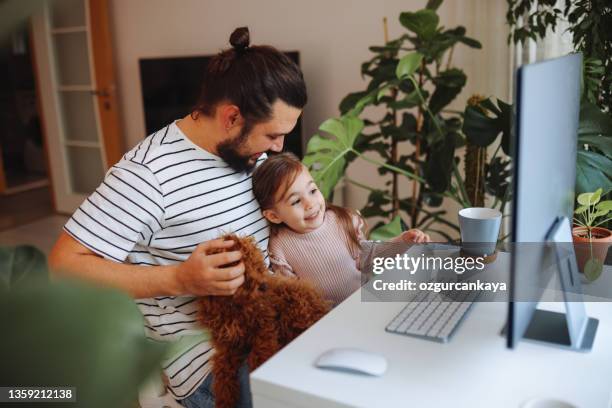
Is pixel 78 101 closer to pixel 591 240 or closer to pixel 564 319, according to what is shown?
pixel 591 240

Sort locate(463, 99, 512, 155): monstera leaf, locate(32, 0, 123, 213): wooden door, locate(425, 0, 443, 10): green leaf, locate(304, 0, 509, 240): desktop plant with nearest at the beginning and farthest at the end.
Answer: locate(463, 99, 512, 155): monstera leaf, locate(304, 0, 509, 240): desktop plant, locate(425, 0, 443, 10): green leaf, locate(32, 0, 123, 213): wooden door

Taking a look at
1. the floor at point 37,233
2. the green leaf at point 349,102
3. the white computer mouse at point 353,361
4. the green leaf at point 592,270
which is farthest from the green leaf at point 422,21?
the floor at point 37,233

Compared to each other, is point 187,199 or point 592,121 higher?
point 592,121

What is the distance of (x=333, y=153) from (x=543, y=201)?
1184mm

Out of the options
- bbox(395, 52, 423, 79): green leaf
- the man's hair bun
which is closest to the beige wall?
bbox(395, 52, 423, 79): green leaf

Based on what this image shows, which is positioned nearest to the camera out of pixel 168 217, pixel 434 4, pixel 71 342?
pixel 71 342

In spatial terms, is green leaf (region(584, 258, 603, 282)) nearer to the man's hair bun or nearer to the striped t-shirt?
the striped t-shirt

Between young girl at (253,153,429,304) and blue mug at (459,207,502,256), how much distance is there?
0.19 meters

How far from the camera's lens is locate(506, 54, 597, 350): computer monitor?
0.64 m

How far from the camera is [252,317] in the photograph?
101 centimetres

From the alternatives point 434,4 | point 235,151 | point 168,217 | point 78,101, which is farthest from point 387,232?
point 78,101

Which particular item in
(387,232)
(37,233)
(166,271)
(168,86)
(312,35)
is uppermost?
(312,35)

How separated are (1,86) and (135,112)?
162 inches

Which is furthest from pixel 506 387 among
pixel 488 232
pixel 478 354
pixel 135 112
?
pixel 135 112
